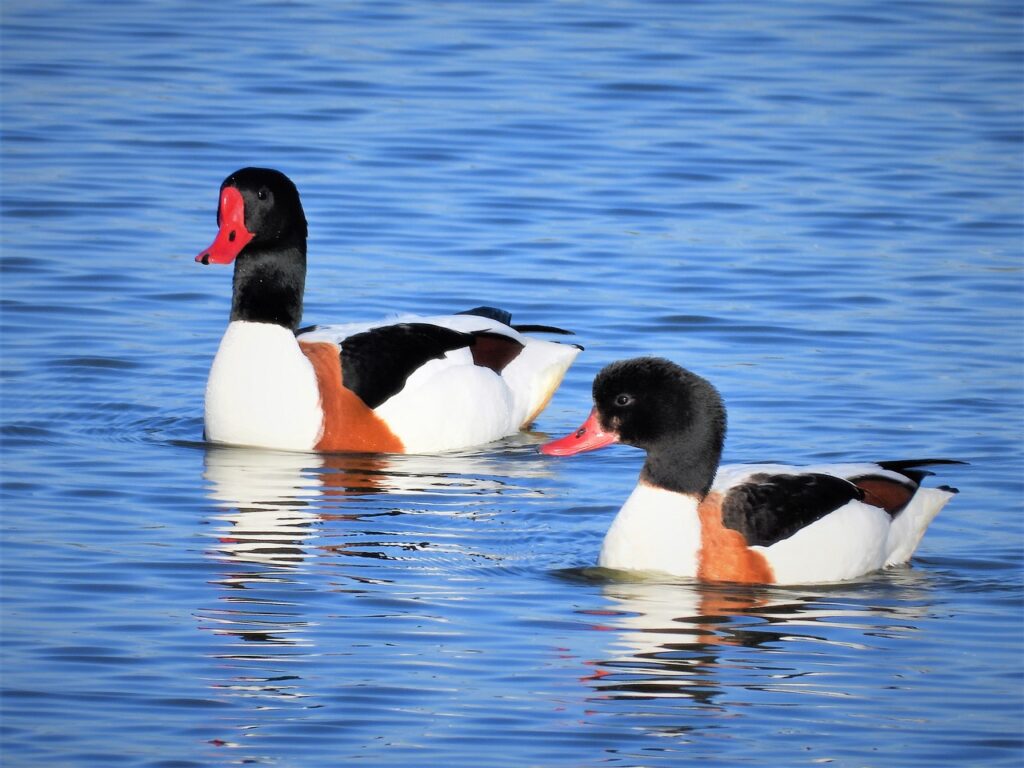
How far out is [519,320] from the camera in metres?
14.0

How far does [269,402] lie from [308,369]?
0.28 metres

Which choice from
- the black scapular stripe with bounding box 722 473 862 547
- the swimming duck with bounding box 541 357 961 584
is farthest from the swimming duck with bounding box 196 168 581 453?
the black scapular stripe with bounding box 722 473 862 547

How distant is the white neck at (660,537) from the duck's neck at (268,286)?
322cm

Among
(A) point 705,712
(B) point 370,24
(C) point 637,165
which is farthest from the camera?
(B) point 370,24

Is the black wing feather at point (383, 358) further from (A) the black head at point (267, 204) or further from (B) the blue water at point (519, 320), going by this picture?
(A) the black head at point (267, 204)

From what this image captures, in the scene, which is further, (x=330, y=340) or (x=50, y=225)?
(x=50, y=225)

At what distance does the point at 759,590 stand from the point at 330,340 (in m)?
3.51

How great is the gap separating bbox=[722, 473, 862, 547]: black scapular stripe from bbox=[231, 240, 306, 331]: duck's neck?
11.3 feet

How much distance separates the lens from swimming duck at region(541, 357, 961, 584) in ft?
29.2

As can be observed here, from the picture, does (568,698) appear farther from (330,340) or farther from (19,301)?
(19,301)

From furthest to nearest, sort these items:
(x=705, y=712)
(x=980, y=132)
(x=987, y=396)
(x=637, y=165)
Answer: (x=980, y=132) → (x=637, y=165) → (x=987, y=396) → (x=705, y=712)

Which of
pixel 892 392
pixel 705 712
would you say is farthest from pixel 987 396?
pixel 705 712

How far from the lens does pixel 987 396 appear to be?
1228 centimetres

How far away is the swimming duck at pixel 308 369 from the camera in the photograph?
11.3 meters
